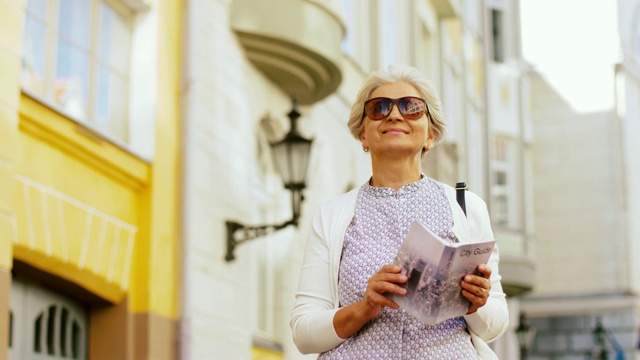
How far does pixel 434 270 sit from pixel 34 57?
17.5ft

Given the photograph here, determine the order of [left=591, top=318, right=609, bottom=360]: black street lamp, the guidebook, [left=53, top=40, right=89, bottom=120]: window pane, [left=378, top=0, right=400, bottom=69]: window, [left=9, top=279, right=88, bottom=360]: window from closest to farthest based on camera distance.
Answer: the guidebook, [left=9, top=279, right=88, bottom=360]: window, [left=53, top=40, right=89, bottom=120]: window pane, [left=378, top=0, right=400, bottom=69]: window, [left=591, top=318, right=609, bottom=360]: black street lamp

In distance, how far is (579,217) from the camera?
31953 millimetres

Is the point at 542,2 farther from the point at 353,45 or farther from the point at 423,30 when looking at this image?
the point at 353,45

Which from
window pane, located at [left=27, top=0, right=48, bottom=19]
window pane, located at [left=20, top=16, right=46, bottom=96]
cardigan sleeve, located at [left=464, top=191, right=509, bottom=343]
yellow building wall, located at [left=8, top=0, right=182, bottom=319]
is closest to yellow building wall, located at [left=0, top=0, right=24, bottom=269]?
yellow building wall, located at [left=8, top=0, right=182, bottom=319]

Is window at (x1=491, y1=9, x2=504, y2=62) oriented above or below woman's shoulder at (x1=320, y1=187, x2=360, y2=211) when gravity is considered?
above

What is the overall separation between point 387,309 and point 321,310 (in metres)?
0.19

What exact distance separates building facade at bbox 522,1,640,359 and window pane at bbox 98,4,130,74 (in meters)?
22.4

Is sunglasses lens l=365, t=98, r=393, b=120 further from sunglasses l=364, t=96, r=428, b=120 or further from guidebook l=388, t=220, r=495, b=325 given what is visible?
guidebook l=388, t=220, r=495, b=325

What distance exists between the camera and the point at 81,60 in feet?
29.6

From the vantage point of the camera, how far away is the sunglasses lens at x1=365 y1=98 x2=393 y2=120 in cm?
388

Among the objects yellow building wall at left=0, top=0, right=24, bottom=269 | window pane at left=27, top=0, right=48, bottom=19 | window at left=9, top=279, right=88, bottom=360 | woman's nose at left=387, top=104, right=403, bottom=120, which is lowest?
window at left=9, top=279, right=88, bottom=360

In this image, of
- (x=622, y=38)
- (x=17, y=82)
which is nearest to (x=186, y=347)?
(x=17, y=82)

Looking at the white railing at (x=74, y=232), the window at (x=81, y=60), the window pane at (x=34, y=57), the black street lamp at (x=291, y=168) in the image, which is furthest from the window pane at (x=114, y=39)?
the black street lamp at (x=291, y=168)

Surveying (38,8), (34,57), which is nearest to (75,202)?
(34,57)
